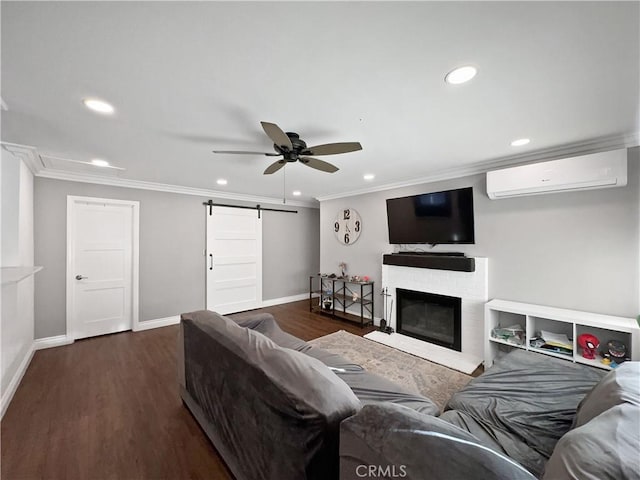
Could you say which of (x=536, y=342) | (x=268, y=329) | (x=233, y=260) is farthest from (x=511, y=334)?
(x=233, y=260)

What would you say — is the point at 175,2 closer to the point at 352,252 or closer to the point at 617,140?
the point at 617,140

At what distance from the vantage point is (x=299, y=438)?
106 centimetres

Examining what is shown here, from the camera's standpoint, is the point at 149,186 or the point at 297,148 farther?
the point at 149,186

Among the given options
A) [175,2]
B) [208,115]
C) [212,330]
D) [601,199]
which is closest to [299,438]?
[212,330]

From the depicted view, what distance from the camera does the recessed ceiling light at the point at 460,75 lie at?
142 centimetres

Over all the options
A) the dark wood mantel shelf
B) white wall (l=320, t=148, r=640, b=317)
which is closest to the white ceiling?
white wall (l=320, t=148, r=640, b=317)

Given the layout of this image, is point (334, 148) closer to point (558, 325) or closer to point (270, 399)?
point (270, 399)

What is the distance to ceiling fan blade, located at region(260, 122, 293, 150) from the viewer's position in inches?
66.5

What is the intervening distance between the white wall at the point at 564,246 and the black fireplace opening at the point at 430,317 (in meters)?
0.59

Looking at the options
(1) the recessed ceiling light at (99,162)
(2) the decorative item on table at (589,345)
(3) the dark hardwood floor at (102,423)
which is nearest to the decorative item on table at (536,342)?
(2) the decorative item on table at (589,345)

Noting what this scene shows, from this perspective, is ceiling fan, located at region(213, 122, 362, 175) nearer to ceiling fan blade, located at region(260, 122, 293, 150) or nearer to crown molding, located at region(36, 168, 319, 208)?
ceiling fan blade, located at region(260, 122, 293, 150)

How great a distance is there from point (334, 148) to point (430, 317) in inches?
123

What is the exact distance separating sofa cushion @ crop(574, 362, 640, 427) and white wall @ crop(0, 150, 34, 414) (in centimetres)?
412
